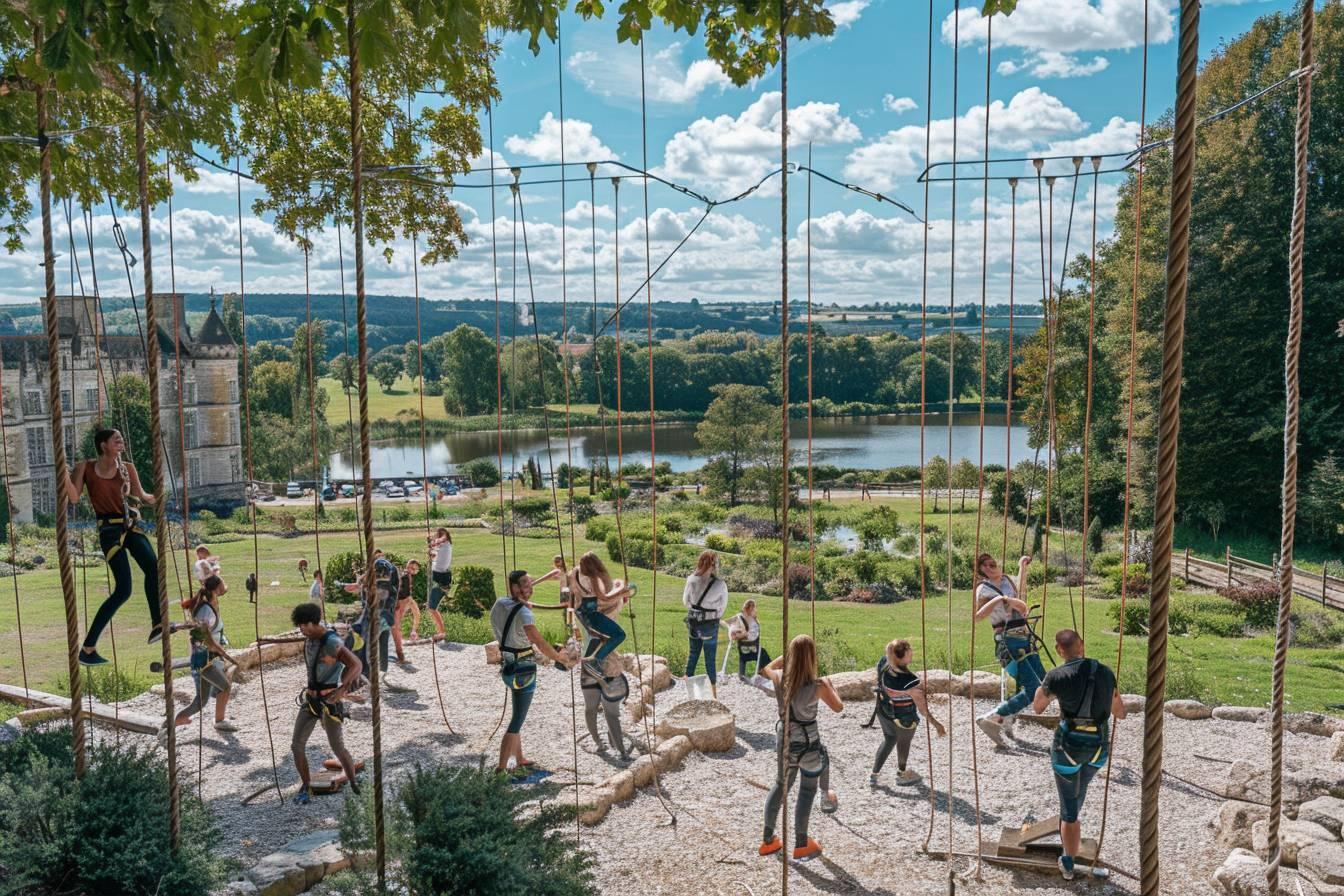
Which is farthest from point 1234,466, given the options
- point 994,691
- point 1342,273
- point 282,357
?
point 282,357

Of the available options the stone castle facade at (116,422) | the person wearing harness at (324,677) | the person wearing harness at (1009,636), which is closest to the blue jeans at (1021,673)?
the person wearing harness at (1009,636)

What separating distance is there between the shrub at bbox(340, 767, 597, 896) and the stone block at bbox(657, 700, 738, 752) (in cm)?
313

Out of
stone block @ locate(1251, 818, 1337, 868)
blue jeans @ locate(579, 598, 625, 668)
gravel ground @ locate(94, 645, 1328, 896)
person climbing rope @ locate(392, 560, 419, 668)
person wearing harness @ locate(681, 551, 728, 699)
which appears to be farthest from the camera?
person climbing rope @ locate(392, 560, 419, 668)

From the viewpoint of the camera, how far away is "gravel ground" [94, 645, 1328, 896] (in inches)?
237

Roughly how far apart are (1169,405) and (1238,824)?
17.9ft

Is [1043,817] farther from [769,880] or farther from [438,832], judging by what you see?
[438,832]

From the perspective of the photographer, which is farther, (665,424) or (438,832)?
(665,424)

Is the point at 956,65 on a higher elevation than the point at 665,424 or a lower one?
higher

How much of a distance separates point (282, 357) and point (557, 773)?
218 feet

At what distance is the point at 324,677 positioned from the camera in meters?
6.47

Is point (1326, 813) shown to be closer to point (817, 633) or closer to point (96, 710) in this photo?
point (817, 633)

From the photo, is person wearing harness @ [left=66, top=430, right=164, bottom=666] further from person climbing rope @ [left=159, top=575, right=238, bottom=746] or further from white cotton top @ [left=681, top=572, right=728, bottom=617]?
white cotton top @ [left=681, top=572, right=728, bottom=617]

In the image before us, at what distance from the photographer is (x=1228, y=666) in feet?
38.9

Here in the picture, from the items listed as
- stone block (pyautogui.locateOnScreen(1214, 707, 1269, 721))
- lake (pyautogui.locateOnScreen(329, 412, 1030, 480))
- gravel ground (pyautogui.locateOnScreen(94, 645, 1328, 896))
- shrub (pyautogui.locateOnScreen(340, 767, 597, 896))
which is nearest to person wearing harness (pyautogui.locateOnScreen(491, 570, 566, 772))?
gravel ground (pyautogui.locateOnScreen(94, 645, 1328, 896))
